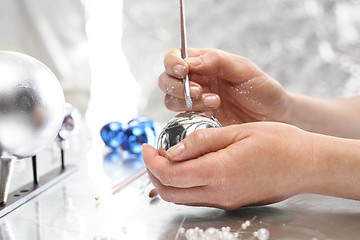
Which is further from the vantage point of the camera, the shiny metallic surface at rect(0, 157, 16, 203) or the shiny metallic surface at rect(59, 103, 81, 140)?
the shiny metallic surface at rect(59, 103, 81, 140)

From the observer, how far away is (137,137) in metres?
0.75

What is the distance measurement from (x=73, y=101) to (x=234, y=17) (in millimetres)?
679

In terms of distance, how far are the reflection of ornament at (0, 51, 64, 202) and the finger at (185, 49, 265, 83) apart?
21 cm

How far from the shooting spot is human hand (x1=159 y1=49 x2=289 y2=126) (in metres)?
0.61

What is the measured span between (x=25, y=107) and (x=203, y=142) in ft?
0.60

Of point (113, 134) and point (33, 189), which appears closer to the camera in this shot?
point (33, 189)

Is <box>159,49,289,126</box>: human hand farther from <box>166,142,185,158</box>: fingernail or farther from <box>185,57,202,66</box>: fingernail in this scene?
<box>166,142,185,158</box>: fingernail

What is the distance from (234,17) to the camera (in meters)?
1.64

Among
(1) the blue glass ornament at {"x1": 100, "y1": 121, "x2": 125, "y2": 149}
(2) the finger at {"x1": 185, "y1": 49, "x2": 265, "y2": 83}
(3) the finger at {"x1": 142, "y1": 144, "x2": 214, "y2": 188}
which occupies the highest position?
(2) the finger at {"x1": 185, "y1": 49, "x2": 265, "y2": 83}

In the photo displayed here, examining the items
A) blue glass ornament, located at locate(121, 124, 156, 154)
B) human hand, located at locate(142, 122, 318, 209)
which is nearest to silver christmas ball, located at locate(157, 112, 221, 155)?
human hand, located at locate(142, 122, 318, 209)

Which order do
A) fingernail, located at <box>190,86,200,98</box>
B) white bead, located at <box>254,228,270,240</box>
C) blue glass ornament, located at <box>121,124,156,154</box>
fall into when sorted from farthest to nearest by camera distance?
blue glass ornament, located at <box>121,124,156,154</box>
fingernail, located at <box>190,86,200,98</box>
white bead, located at <box>254,228,270,240</box>

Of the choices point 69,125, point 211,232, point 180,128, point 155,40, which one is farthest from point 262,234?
point 155,40

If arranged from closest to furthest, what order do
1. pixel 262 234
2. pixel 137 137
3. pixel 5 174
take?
pixel 262 234 < pixel 5 174 < pixel 137 137

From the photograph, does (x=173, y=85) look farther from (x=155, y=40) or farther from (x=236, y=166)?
(x=155, y=40)
